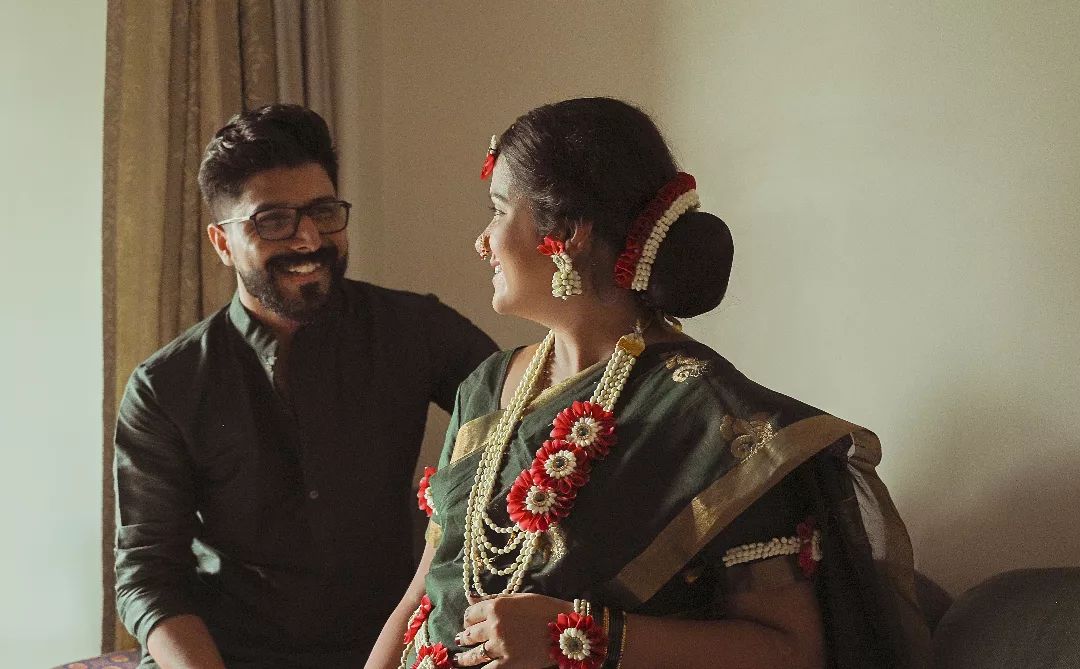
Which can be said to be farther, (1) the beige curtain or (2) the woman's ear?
(1) the beige curtain

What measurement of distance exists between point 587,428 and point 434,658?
0.40 metres

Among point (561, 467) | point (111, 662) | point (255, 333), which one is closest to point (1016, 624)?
point (561, 467)

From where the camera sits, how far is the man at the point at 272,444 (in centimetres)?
208

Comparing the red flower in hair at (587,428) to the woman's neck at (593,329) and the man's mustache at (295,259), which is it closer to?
the woman's neck at (593,329)

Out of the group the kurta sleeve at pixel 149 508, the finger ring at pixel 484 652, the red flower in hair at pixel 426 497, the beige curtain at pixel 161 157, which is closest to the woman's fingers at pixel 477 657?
the finger ring at pixel 484 652

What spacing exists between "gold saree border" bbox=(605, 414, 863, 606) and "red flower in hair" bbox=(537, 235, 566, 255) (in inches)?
15.5

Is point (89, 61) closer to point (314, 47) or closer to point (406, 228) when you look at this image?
point (314, 47)

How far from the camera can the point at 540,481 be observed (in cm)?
146

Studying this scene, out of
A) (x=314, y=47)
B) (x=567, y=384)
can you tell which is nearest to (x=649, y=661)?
(x=567, y=384)

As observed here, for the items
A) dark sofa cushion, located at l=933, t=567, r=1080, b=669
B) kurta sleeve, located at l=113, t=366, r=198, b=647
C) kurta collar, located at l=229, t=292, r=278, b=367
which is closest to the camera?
dark sofa cushion, located at l=933, t=567, r=1080, b=669

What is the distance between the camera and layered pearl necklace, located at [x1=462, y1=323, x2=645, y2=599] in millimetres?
1455

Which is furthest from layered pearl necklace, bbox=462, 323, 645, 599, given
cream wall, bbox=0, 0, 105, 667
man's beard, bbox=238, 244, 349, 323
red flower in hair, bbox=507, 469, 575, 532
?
cream wall, bbox=0, 0, 105, 667

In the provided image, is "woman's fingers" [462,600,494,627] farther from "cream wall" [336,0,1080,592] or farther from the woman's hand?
"cream wall" [336,0,1080,592]

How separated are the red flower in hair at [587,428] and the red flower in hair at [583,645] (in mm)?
236
